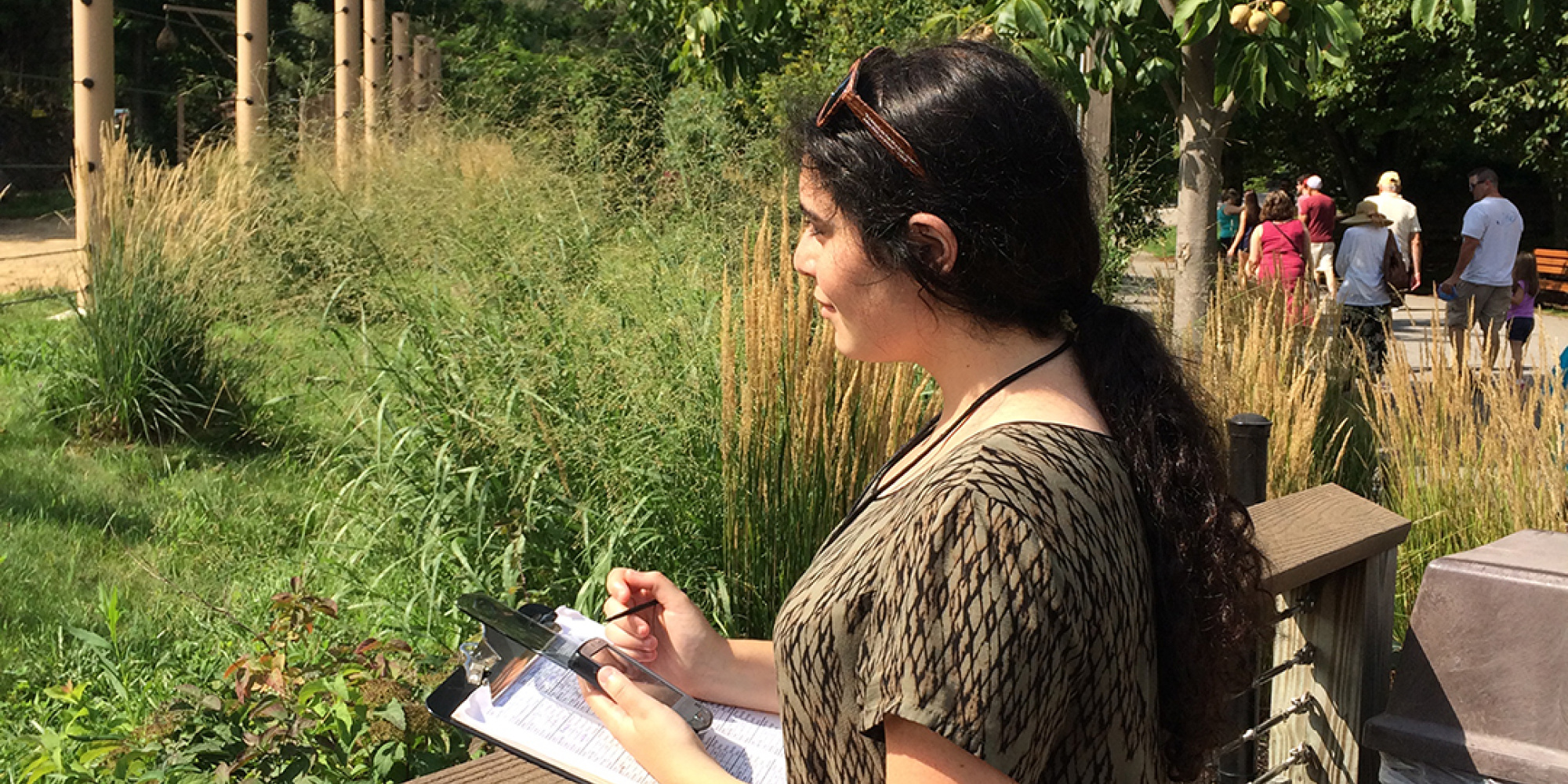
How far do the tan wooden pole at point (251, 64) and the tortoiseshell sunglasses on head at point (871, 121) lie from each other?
289 inches

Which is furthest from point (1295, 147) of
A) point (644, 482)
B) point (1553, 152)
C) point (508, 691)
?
point (508, 691)

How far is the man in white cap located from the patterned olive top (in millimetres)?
10230

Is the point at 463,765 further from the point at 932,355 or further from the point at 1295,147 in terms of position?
the point at 1295,147

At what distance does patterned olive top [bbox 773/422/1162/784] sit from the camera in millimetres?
1153

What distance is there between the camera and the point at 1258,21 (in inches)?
178

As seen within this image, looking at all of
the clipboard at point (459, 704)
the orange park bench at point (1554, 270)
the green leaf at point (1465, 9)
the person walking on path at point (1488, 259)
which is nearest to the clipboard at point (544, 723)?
the clipboard at point (459, 704)

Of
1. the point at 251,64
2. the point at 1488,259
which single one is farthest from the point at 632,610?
the point at 1488,259

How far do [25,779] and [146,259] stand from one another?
11.1ft

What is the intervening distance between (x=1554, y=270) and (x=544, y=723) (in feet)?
72.5

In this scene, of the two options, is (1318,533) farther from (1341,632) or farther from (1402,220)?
(1402,220)

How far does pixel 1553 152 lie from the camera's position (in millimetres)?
21891

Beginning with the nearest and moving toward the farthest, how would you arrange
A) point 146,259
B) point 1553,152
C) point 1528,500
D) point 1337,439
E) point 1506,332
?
point 1528,500 → point 1506,332 → point 1337,439 → point 146,259 → point 1553,152

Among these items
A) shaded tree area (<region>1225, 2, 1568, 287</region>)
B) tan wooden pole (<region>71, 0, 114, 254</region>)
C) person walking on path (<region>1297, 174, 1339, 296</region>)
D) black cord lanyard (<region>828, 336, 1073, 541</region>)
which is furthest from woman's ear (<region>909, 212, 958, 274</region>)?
shaded tree area (<region>1225, 2, 1568, 287</region>)

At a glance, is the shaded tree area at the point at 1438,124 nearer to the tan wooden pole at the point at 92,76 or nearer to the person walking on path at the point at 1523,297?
the person walking on path at the point at 1523,297
